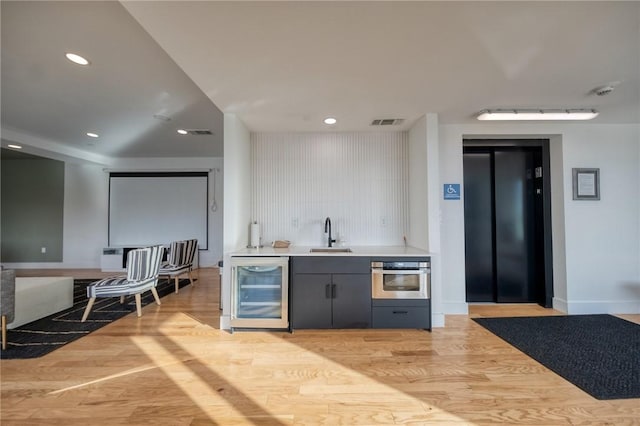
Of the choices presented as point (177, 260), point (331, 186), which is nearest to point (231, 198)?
point (331, 186)

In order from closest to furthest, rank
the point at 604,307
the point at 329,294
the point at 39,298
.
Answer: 1. the point at 329,294
2. the point at 39,298
3. the point at 604,307

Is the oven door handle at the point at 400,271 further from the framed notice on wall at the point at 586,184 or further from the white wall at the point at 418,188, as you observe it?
the framed notice on wall at the point at 586,184

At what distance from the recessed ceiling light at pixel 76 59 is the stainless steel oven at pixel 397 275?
132 inches

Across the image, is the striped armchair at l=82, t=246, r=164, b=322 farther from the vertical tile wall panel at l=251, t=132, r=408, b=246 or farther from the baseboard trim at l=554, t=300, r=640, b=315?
the baseboard trim at l=554, t=300, r=640, b=315

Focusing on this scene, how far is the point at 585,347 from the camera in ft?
8.50

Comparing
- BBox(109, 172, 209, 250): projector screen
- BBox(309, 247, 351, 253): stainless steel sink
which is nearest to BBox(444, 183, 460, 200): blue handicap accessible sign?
BBox(309, 247, 351, 253): stainless steel sink

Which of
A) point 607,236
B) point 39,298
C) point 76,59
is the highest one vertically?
point 76,59

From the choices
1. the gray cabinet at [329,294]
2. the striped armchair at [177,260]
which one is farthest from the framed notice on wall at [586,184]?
the striped armchair at [177,260]

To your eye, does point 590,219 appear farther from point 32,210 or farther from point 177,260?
point 32,210

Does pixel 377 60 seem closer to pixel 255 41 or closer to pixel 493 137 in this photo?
pixel 255 41

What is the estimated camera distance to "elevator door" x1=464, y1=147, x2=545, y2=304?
3934mm

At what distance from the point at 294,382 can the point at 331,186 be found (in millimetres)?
2346

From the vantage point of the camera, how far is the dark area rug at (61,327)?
2568 mm

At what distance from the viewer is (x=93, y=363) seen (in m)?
2.33
